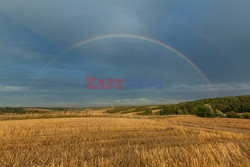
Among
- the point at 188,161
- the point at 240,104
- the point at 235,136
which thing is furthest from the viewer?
the point at 240,104

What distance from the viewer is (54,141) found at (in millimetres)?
15328

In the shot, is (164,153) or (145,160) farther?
(164,153)

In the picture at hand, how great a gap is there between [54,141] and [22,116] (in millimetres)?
34033

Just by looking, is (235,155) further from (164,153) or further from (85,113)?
(85,113)

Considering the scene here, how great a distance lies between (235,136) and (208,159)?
11443 mm

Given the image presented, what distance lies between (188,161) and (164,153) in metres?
0.92

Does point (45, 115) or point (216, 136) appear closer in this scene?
point (216, 136)

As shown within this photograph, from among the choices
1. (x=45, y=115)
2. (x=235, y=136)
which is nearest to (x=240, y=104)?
(x=45, y=115)

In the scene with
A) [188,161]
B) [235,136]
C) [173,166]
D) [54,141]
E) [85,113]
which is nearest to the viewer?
[173,166]

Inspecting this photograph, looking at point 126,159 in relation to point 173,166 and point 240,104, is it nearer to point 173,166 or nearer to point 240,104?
point 173,166

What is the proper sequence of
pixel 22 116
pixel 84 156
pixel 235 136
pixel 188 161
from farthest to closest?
pixel 22 116, pixel 235 136, pixel 84 156, pixel 188 161

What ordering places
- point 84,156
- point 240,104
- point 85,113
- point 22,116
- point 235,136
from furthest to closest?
point 240,104 < point 85,113 < point 22,116 < point 235,136 < point 84,156

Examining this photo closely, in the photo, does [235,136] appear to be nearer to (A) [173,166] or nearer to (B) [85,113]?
(A) [173,166]

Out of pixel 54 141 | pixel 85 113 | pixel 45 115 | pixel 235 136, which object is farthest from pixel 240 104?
pixel 54 141
